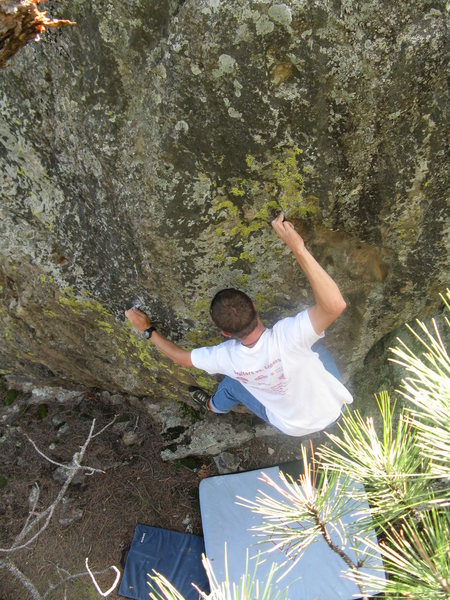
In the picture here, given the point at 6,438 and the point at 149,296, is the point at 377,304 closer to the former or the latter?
the point at 149,296

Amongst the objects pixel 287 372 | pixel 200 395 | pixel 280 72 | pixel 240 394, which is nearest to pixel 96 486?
pixel 200 395

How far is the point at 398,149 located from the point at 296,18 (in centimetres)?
86

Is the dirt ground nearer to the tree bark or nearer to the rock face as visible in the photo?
the rock face

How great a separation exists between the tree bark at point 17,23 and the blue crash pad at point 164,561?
4.27 meters

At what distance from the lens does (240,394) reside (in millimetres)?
3717

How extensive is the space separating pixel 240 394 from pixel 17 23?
285 cm

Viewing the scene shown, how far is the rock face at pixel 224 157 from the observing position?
2238mm

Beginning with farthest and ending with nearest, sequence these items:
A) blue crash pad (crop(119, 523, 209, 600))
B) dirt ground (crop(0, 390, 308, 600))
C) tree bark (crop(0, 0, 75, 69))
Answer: dirt ground (crop(0, 390, 308, 600))
blue crash pad (crop(119, 523, 209, 600))
tree bark (crop(0, 0, 75, 69))

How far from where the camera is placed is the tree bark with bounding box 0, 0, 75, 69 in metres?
1.60

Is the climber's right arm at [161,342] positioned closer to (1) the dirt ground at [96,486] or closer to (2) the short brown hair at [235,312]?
(2) the short brown hair at [235,312]

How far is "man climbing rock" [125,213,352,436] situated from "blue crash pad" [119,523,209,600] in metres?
1.91


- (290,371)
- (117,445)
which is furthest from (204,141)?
(117,445)

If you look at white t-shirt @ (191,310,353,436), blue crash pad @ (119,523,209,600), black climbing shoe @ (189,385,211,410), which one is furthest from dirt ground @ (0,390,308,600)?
white t-shirt @ (191,310,353,436)

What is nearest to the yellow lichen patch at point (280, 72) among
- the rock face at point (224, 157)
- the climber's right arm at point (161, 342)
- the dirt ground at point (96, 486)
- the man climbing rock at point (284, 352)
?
the rock face at point (224, 157)
